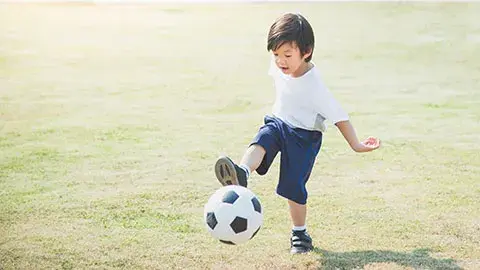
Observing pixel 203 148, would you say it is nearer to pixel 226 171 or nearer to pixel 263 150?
pixel 263 150

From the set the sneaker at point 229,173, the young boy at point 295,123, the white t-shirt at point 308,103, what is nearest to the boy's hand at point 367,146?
the young boy at point 295,123

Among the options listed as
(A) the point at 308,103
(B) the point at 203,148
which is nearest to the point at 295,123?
(A) the point at 308,103

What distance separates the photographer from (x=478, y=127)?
5.50 metres

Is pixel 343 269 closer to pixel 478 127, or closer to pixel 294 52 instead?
pixel 294 52

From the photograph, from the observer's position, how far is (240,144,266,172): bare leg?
2992mm

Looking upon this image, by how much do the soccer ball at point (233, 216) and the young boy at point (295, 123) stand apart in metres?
0.12

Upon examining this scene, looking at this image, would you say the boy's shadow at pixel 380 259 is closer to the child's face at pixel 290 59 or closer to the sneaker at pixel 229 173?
the sneaker at pixel 229 173

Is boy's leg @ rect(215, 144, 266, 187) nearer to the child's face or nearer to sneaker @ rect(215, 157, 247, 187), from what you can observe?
sneaker @ rect(215, 157, 247, 187)

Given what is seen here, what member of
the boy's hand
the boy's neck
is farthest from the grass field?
the boy's neck

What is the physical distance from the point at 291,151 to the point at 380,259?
1.70 feet

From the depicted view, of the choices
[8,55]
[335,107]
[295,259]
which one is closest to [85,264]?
[295,259]

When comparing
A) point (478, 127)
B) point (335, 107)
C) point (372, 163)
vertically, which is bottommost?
point (478, 127)

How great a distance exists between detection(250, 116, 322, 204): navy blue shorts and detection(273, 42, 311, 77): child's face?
213 millimetres

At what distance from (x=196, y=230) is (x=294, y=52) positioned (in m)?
0.89
